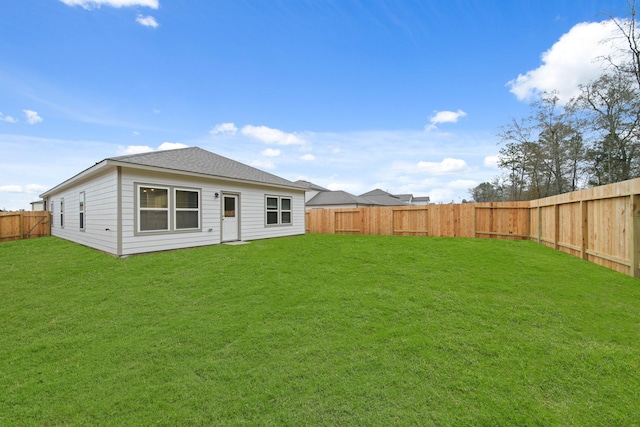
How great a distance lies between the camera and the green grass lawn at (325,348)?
Result: 229 centimetres

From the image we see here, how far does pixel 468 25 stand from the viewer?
11328 millimetres

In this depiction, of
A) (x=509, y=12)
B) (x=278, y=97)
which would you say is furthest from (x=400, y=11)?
(x=278, y=97)

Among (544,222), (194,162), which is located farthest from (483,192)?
(194,162)

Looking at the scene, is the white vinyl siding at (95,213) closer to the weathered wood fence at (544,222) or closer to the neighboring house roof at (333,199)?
the weathered wood fence at (544,222)

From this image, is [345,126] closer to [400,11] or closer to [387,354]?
[400,11]

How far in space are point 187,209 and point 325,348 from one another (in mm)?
7836

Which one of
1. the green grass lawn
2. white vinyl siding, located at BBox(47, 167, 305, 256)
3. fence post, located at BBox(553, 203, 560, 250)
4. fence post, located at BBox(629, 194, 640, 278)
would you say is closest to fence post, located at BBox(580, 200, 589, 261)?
the green grass lawn

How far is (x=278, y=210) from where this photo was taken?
13.0 m

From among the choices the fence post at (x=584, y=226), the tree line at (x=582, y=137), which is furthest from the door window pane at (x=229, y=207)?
the tree line at (x=582, y=137)

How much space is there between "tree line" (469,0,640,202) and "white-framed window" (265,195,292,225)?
17.4 meters

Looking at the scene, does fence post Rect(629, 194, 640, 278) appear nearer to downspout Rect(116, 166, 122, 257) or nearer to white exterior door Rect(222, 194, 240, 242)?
white exterior door Rect(222, 194, 240, 242)

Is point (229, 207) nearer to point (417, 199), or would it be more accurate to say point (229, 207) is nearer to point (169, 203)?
point (169, 203)

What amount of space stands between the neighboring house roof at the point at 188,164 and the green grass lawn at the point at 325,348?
11.4 ft

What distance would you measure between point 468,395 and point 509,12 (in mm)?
14074
